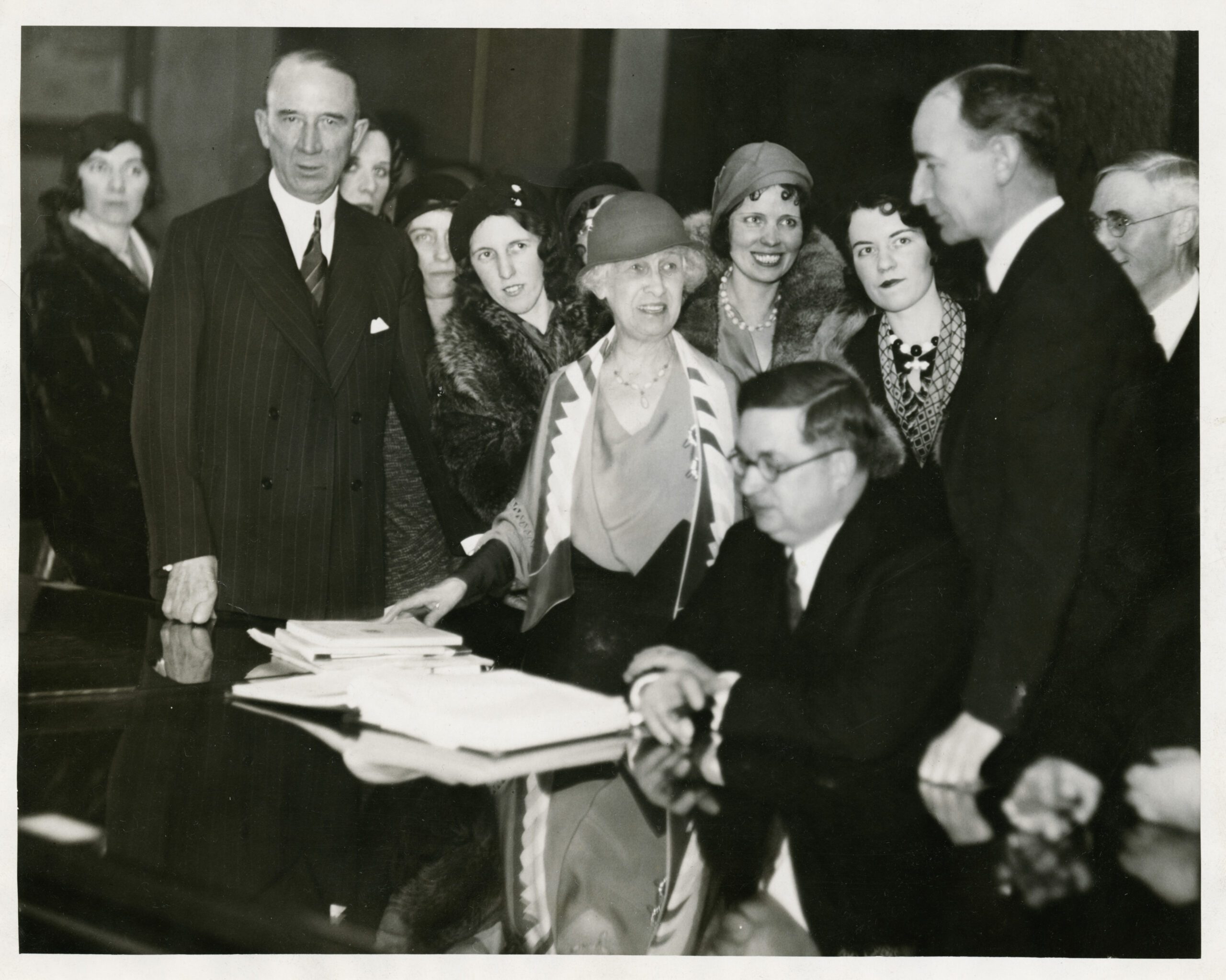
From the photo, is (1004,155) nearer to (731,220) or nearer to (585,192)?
(731,220)

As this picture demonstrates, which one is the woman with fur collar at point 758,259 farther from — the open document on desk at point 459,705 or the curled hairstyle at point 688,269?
the open document on desk at point 459,705

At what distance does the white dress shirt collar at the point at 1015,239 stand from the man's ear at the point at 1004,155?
8cm

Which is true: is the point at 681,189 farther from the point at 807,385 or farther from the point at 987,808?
the point at 987,808

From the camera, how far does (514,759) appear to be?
6.82ft

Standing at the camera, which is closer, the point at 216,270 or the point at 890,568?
the point at 890,568

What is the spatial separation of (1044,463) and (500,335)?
114 centimetres

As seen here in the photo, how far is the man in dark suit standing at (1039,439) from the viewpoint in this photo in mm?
2406

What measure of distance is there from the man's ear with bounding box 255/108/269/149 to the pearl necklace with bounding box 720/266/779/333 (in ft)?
3.34

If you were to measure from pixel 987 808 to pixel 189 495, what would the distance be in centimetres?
173

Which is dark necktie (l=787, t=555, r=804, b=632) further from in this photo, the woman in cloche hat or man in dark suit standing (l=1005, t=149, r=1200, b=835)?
man in dark suit standing (l=1005, t=149, r=1200, b=835)

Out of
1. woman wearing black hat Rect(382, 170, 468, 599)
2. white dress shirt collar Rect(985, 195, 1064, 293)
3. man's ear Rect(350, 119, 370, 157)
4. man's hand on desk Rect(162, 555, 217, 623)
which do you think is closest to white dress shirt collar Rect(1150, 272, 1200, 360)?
white dress shirt collar Rect(985, 195, 1064, 293)

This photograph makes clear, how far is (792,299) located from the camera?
2.56 metres

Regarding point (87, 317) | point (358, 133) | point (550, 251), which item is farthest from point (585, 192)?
point (87, 317)
